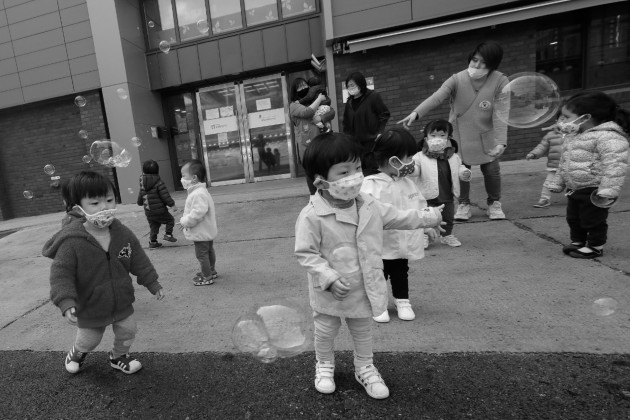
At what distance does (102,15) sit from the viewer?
9531 mm

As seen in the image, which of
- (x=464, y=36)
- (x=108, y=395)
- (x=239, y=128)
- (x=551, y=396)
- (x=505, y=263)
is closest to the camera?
(x=551, y=396)

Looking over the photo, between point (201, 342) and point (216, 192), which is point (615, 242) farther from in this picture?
point (216, 192)

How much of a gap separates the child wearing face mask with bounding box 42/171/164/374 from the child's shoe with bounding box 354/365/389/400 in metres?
1.41

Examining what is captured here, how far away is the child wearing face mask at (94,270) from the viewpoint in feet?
7.46

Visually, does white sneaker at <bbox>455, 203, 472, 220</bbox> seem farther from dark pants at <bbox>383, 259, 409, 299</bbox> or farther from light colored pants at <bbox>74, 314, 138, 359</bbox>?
light colored pants at <bbox>74, 314, 138, 359</bbox>

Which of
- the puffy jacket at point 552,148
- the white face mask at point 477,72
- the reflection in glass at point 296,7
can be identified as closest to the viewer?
the white face mask at point 477,72

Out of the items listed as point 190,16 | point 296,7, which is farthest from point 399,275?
point 190,16

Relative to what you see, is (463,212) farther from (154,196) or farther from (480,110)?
(154,196)

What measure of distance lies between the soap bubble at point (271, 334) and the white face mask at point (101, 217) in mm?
1011

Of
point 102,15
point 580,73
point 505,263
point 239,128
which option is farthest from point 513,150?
point 102,15

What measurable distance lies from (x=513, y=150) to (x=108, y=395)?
8.78m

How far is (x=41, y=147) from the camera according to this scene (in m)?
11.1

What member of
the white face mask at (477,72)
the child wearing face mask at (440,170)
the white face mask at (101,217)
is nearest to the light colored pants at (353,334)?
the white face mask at (101,217)

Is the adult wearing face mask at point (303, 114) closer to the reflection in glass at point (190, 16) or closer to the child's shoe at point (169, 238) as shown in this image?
the child's shoe at point (169, 238)
